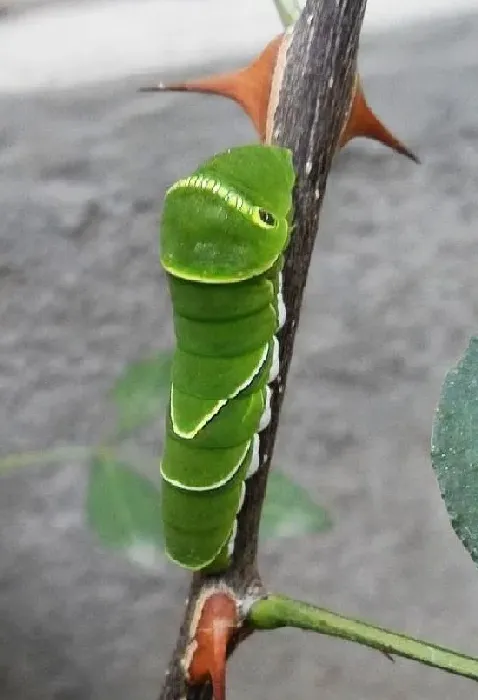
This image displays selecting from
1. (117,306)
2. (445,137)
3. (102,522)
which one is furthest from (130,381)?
(445,137)

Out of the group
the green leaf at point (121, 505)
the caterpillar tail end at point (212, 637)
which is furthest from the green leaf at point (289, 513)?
the caterpillar tail end at point (212, 637)

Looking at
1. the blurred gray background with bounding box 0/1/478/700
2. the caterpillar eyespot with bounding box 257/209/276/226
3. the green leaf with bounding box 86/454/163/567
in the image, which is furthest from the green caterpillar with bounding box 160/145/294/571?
the blurred gray background with bounding box 0/1/478/700

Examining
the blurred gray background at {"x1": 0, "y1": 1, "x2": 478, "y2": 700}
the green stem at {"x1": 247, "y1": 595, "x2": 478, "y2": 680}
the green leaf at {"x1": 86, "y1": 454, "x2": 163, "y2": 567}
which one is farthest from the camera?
the blurred gray background at {"x1": 0, "y1": 1, "x2": 478, "y2": 700}

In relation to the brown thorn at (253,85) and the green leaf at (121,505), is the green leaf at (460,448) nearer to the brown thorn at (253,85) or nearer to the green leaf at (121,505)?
the brown thorn at (253,85)

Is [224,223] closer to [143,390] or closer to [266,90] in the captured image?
[266,90]

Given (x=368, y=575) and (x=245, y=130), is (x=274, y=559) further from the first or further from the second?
(x=245, y=130)

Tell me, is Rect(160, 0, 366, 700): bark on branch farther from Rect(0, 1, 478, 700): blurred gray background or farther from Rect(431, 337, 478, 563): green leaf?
Rect(0, 1, 478, 700): blurred gray background
